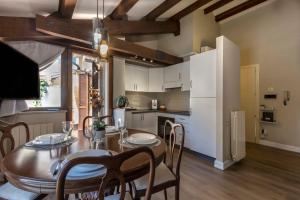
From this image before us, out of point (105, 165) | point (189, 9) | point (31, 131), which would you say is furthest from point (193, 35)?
point (105, 165)

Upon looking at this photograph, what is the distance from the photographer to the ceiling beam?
2516 mm

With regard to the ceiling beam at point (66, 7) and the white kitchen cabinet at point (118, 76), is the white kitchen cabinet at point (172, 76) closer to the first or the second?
the white kitchen cabinet at point (118, 76)

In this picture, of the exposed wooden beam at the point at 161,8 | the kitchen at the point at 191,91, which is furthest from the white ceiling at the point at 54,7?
the kitchen at the point at 191,91

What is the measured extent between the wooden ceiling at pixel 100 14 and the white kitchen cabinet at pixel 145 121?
4.71ft

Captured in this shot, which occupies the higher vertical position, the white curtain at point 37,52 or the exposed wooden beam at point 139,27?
the exposed wooden beam at point 139,27

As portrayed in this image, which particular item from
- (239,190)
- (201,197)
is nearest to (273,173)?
(239,190)

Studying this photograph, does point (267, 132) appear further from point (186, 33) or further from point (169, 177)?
point (169, 177)

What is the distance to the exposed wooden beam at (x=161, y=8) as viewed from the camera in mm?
3604

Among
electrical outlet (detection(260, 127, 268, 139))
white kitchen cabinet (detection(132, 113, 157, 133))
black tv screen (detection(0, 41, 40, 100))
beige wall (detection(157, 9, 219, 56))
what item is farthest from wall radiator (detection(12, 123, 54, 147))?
electrical outlet (detection(260, 127, 268, 139))

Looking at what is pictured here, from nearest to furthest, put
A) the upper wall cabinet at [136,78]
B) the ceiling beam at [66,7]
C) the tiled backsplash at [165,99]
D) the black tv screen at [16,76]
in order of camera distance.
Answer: the black tv screen at [16,76], the ceiling beam at [66,7], the upper wall cabinet at [136,78], the tiled backsplash at [165,99]

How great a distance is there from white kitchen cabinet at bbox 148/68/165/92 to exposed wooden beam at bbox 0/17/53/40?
306cm

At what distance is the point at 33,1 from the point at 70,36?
60cm

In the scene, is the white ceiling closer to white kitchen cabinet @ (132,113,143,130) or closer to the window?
the window

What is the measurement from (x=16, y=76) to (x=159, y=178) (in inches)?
81.1
